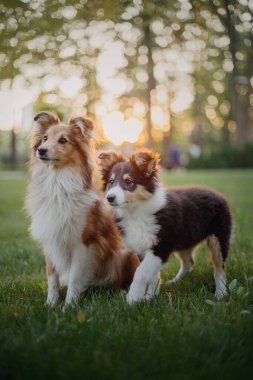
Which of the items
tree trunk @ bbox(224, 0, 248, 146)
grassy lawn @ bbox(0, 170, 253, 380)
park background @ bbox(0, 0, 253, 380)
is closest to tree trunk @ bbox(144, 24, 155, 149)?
tree trunk @ bbox(224, 0, 248, 146)

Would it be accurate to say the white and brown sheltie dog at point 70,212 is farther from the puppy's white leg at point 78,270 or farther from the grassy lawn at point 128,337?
the grassy lawn at point 128,337

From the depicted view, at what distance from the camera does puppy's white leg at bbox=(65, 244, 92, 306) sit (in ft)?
13.5

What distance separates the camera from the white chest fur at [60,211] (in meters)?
4.17

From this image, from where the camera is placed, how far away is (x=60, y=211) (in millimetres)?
4234

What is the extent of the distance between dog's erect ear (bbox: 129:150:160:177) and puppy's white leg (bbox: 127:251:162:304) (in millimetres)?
818

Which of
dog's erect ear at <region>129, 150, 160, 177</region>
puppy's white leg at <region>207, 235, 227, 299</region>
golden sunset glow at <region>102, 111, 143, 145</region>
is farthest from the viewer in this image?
golden sunset glow at <region>102, 111, 143, 145</region>

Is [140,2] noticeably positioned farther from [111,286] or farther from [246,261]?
[246,261]

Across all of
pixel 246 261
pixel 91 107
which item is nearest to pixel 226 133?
pixel 91 107

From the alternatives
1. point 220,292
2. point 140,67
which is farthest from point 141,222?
point 140,67

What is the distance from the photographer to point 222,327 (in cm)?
286

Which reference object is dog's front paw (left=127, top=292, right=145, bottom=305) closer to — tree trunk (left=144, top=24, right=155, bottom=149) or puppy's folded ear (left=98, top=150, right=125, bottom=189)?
puppy's folded ear (left=98, top=150, right=125, bottom=189)

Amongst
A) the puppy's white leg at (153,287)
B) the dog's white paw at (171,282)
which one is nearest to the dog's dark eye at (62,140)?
the puppy's white leg at (153,287)

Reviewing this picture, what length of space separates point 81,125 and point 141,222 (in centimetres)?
118

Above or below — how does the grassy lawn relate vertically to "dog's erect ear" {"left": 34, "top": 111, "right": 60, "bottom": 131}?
below
